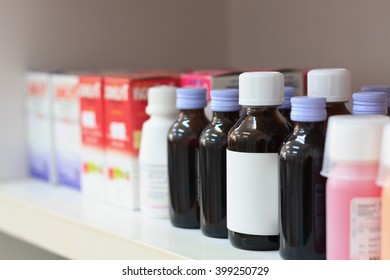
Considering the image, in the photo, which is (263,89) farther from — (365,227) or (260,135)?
(365,227)

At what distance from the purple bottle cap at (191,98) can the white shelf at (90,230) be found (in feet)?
0.51

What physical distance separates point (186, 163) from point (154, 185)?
0.08 metres

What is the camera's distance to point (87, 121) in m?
1.08

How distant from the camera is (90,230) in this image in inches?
36.4

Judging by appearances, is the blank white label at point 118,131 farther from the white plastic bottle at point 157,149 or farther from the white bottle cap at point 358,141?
the white bottle cap at point 358,141

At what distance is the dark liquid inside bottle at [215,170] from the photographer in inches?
31.7

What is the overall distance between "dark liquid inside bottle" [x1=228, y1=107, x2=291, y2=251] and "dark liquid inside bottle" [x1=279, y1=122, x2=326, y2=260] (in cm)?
3

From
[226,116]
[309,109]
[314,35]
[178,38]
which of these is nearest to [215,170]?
[226,116]

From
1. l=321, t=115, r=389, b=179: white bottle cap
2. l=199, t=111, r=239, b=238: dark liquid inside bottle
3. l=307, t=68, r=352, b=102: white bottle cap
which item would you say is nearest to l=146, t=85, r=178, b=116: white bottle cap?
l=199, t=111, r=239, b=238: dark liquid inside bottle

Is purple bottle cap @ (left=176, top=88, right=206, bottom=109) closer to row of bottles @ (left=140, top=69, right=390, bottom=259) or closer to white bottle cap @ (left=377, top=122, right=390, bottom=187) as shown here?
row of bottles @ (left=140, top=69, right=390, bottom=259)

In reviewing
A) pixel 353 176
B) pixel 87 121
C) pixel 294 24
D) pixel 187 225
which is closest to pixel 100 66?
pixel 87 121

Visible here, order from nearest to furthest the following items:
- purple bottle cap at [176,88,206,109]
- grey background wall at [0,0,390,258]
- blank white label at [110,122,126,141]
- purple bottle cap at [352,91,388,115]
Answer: purple bottle cap at [352,91,388,115]
purple bottle cap at [176,88,206,109]
blank white label at [110,122,126,141]
grey background wall at [0,0,390,258]

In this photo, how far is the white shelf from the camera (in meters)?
0.80

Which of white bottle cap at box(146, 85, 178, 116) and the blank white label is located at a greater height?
white bottle cap at box(146, 85, 178, 116)
